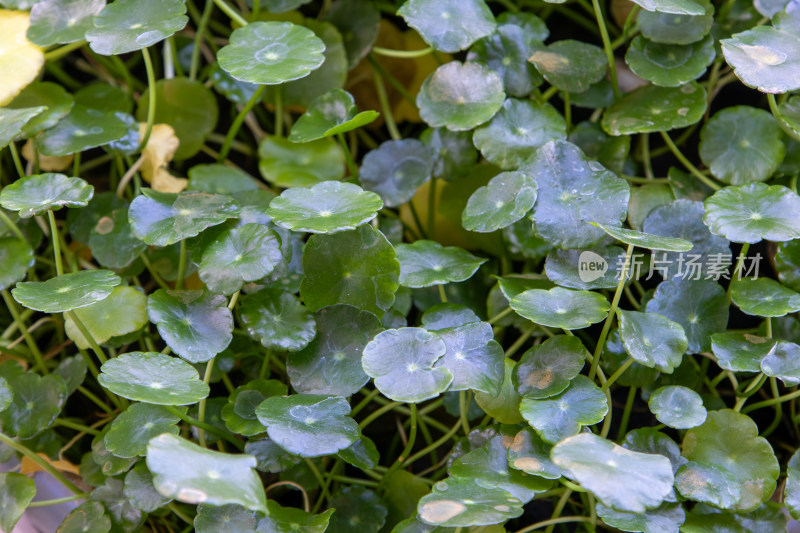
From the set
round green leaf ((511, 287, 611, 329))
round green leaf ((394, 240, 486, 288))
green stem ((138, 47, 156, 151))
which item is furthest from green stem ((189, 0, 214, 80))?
round green leaf ((511, 287, 611, 329))

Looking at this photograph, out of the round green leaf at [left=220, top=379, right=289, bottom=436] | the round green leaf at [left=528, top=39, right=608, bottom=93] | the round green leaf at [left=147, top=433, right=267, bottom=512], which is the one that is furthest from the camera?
the round green leaf at [left=528, top=39, right=608, bottom=93]

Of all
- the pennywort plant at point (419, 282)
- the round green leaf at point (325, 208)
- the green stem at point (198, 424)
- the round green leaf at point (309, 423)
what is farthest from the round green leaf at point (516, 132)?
the green stem at point (198, 424)

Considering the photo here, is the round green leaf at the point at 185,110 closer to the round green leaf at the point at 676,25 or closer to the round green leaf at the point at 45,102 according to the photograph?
the round green leaf at the point at 45,102

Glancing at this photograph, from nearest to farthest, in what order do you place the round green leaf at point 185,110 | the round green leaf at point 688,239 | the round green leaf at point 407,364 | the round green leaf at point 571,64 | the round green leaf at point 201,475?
1. the round green leaf at point 201,475
2. the round green leaf at point 407,364
3. the round green leaf at point 688,239
4. the round green leaf at point 571,64
5. the round green leaf at point 185,110

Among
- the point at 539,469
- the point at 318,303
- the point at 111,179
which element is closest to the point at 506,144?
the point at 318,303

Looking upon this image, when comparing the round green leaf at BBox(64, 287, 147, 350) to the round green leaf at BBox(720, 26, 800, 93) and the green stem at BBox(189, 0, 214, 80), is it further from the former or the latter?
the round green leaf at BBox(720, 26, 800, 93)

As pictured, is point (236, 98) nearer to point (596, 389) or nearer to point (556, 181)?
point (556, 181)

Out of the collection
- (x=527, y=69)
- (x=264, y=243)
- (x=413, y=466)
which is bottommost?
(x=413, y=466)
